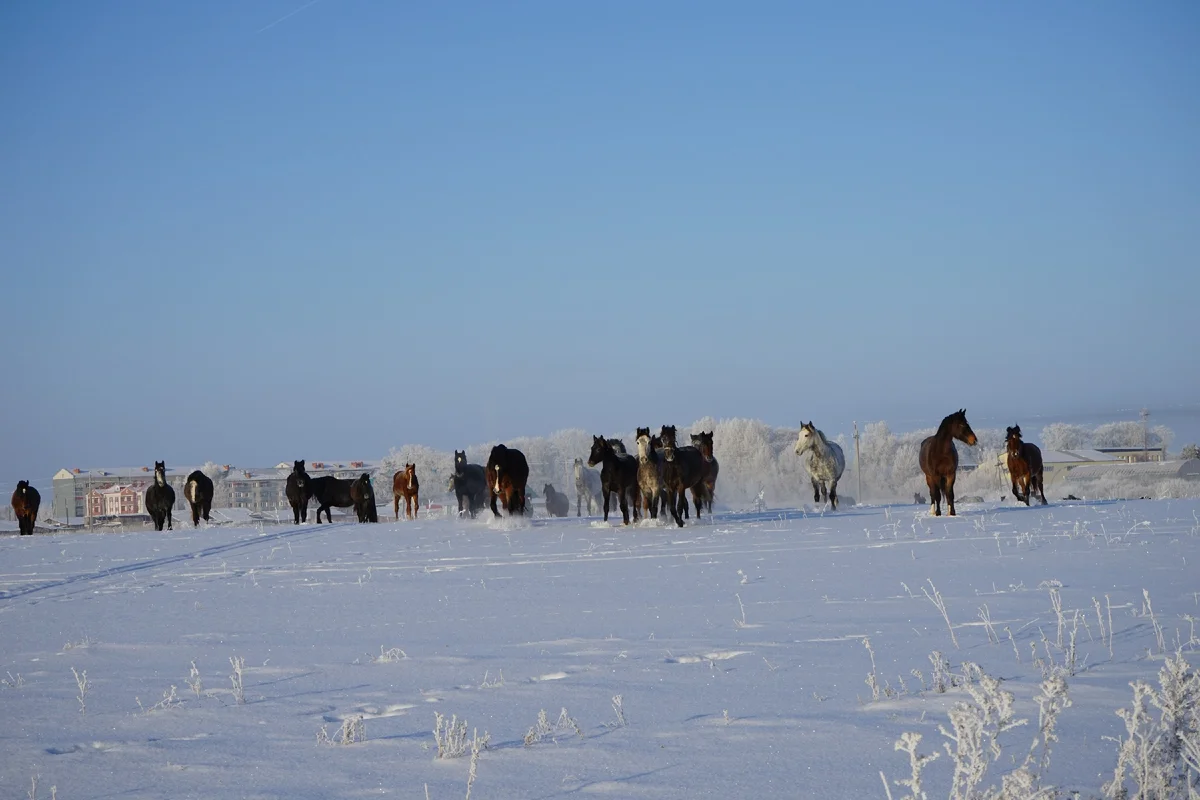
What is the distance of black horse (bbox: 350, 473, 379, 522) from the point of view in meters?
34.6

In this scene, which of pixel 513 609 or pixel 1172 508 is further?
pixel 1172 508

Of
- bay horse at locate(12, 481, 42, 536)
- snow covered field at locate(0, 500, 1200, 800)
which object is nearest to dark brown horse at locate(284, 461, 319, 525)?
bay horse at locate(12, 481, 42, 536)

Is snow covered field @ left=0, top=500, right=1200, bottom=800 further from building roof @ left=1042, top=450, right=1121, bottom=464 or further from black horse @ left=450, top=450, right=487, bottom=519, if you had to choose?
building roof @ left=1042, top=450, right=1121, bottom=464

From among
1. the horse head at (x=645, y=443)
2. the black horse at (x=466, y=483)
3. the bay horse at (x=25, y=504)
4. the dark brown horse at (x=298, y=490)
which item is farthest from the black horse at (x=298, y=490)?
the horse head at (x=645, y=443)

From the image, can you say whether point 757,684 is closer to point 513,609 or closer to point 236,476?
point 513,609

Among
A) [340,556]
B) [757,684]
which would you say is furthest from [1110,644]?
[340,556]

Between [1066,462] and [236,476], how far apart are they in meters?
106

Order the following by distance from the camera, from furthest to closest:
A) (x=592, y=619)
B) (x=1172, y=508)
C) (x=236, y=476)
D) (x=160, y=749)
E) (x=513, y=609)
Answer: (x=236, y=476) → (x=1172, y=508) → (x=513, y=609) → (x=592, y=619) → (x=160, y=749)

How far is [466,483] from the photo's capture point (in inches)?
1362

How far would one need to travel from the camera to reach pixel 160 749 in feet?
18.5

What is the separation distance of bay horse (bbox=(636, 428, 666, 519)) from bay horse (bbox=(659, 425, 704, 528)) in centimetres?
17

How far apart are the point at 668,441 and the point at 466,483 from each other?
535 inches

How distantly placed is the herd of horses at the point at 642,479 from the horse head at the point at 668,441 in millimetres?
21

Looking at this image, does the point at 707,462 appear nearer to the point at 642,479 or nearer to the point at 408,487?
the point at 642,479
